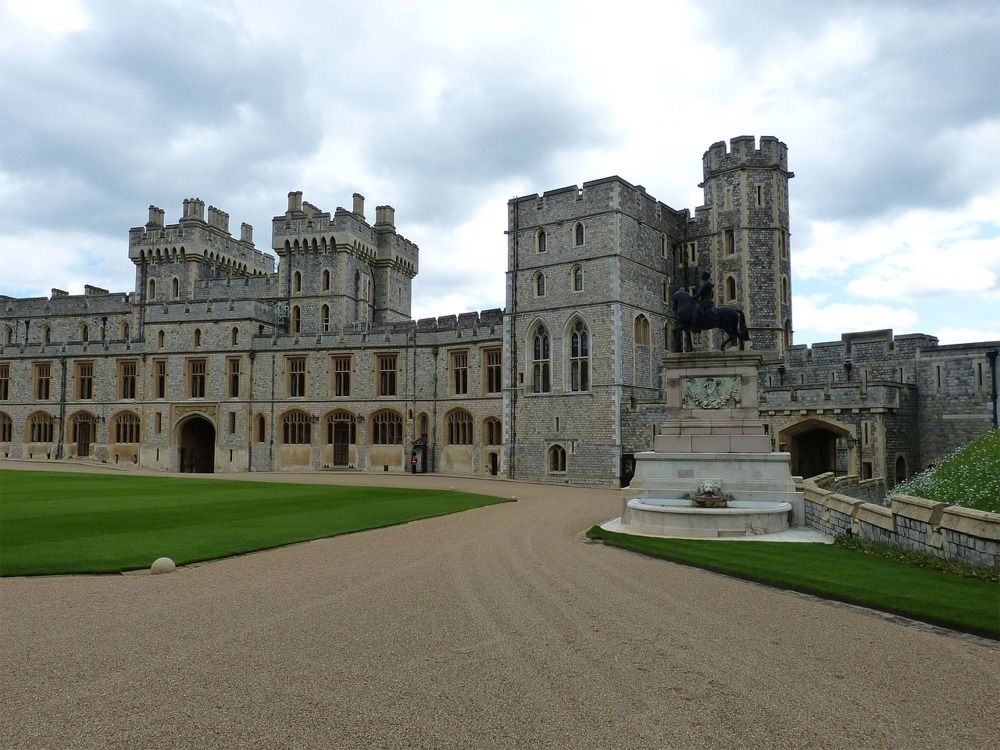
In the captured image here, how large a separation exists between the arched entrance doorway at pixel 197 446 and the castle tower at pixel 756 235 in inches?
1297

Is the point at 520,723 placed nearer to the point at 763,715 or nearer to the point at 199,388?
the point at 763,715

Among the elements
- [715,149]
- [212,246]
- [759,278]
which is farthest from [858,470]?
[212,246]

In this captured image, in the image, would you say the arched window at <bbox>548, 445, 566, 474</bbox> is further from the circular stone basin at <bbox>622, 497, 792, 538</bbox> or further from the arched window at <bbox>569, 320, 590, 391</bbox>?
the circular stone basin at <bbox>622, 497, 792, 538</bbox>

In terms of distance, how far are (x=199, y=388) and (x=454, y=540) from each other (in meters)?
36.7

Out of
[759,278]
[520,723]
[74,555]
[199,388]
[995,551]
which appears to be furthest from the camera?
[199,388]

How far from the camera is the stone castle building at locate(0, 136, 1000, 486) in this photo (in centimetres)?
3036

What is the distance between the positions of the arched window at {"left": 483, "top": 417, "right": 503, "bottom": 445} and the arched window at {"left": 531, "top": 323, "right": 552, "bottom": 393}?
3.94m

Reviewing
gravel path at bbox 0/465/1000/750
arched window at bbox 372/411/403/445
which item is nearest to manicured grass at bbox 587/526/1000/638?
gravel path at bbox 0/465/1000/750

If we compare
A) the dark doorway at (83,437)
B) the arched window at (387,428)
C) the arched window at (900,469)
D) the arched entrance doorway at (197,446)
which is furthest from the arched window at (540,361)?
the dark doorway at (83,437)

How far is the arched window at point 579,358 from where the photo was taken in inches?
1391

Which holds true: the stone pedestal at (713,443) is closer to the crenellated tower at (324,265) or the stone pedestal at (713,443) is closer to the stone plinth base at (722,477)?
the stone plinth base at (722,477)

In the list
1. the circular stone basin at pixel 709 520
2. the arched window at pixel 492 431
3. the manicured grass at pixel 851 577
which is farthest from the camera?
the arched window at pixel 492 431

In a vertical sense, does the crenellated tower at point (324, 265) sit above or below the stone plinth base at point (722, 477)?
above

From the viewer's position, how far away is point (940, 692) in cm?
568
